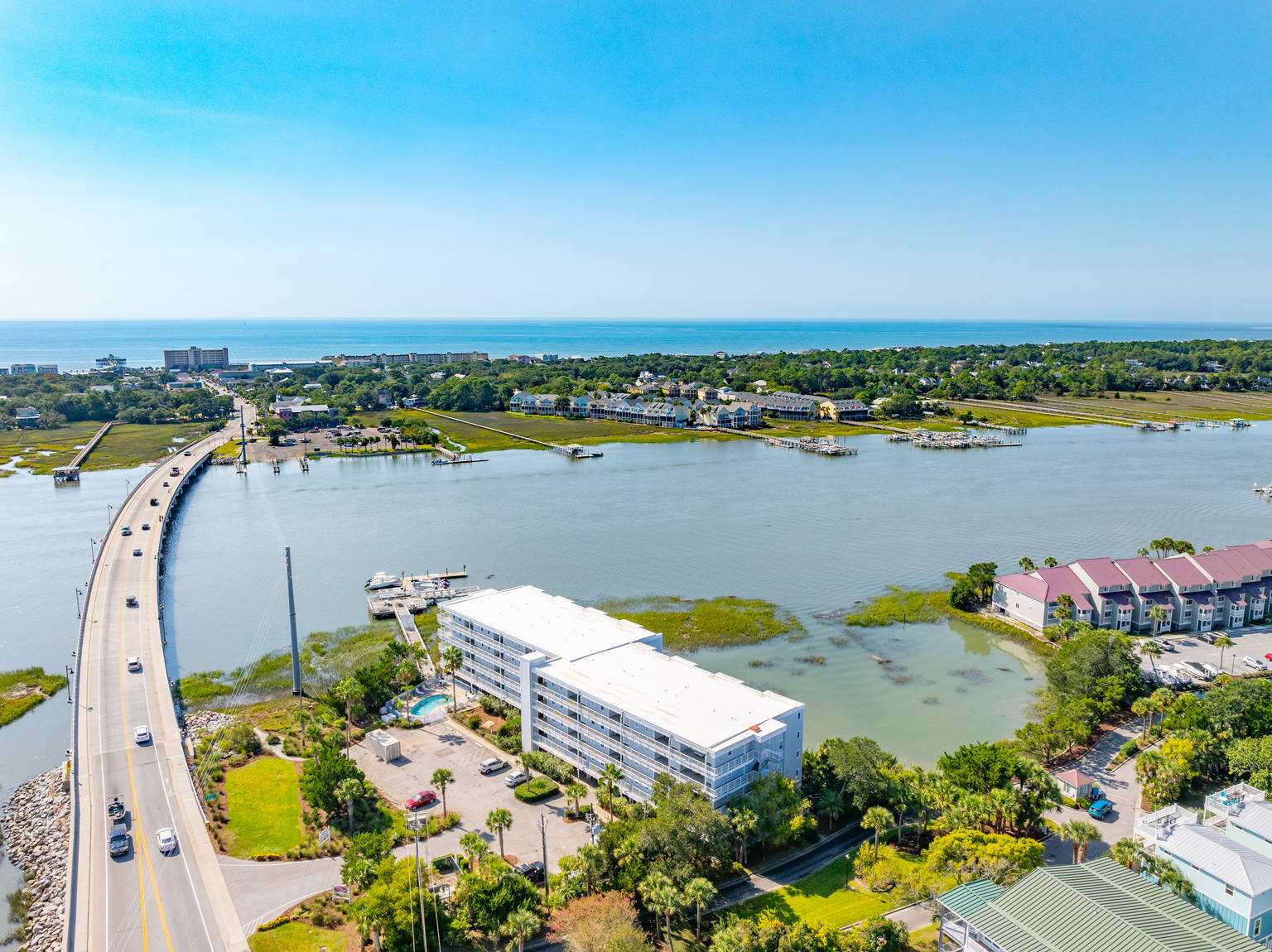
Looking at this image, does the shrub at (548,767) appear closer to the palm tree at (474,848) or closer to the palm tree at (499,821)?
the palm tree at (499,821)

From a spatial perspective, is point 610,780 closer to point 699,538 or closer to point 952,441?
point 699,538

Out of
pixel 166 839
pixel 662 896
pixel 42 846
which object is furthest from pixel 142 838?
pixel 662 896

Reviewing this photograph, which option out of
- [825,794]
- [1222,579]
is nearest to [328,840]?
[825,794]

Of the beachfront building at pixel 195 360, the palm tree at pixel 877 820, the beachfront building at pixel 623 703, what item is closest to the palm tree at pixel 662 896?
the beachfront building at pixel 623 703

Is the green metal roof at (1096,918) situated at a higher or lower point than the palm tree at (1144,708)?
higher

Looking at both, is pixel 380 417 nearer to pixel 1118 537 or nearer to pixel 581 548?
pixel 581 548

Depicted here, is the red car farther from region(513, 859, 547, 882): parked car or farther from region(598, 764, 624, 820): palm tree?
region(598, 764, 624, 820): palm tree
